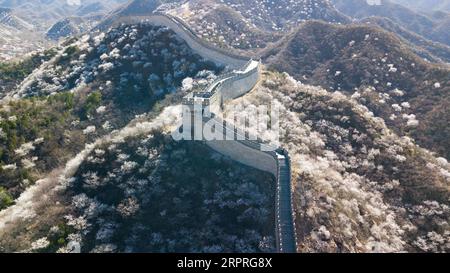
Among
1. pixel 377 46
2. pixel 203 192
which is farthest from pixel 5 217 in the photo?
pixel 377 46

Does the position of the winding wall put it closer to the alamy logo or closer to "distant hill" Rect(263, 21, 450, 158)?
the alamy logo

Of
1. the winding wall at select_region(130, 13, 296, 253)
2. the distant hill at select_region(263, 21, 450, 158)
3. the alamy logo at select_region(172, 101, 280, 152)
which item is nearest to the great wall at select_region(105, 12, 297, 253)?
the winding wall at select_region(130, 13, 296, 253)

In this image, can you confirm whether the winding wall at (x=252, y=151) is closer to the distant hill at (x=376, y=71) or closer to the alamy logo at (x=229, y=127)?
the alamy logo at (x=229, y=127)

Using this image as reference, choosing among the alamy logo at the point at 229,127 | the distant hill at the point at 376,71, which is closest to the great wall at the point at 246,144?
the alamy logo at the point at 229,127

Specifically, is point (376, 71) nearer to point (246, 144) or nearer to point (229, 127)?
point (229, 127)

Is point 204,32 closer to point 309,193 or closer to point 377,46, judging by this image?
point 377,46

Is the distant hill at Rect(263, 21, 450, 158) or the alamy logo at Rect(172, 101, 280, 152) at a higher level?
the alamy logo at Rect(172, 101, 280, 152)

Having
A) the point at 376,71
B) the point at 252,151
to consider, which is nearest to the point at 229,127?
the point at 252,151

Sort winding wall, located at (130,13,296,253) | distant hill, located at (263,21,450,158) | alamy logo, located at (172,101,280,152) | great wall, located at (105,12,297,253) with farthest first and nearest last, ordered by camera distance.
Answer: distant hill, located at (263,21,450,158) → alamy logo, located at (172,101,280,152) → great wall, located at (105,12,297,253) → winding wall, located at (130,13,296,253)

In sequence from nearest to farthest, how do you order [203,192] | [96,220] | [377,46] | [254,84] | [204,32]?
[96,220] < [203,192] < [254,84] < [377,46] < [204,32]
